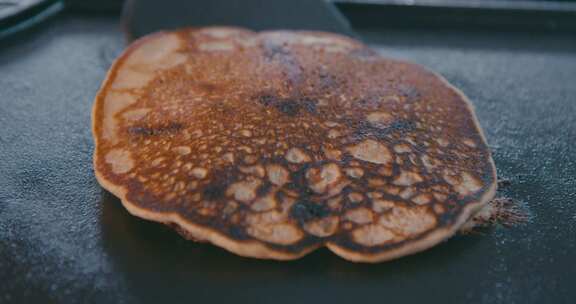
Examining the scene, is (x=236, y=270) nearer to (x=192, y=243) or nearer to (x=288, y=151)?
(x=192, y=243)

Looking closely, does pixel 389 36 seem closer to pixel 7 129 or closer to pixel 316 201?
pixel 316 201

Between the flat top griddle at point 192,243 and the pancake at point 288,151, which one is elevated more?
the pancake at point 288,151

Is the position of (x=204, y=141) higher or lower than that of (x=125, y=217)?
higher

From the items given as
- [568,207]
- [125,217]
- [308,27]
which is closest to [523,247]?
[568,207]

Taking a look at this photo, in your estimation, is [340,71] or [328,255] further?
[340,71]

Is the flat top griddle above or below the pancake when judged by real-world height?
below
